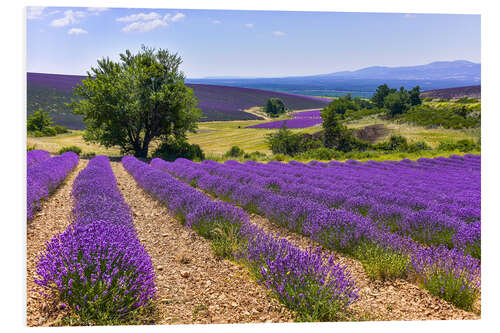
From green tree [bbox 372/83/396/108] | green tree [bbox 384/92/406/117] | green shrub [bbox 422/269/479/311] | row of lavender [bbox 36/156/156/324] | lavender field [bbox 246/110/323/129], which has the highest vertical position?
green tree [bbox 372/83/396/108]

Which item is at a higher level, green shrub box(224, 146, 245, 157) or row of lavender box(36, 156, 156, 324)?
green shrub box(224, 146, 245, 157)

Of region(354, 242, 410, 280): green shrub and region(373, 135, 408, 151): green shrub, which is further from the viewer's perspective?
region(373, 135, 408, 151): green shrub

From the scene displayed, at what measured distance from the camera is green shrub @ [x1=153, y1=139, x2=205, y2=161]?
68.7 feet

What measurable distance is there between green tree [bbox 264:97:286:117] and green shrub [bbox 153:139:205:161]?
35.6 ft

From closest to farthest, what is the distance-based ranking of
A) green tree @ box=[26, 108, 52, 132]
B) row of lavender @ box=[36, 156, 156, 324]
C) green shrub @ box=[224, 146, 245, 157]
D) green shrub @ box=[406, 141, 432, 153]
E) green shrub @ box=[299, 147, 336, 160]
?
row of lavender @ box=[36, 156, 156, 324] < green tree @ box=[26, 108, 52, 132] < green shrub @ box=[224, 146, 245, 157] < green shrub @ box=[299, 147, 336, 160] < green shrub @ box=[406, 141, 432, 153]

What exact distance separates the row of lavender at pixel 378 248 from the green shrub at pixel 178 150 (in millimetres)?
14900

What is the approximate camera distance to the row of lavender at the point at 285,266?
2.59 m

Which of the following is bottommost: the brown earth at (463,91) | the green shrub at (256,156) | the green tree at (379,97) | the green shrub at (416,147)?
the green shrub at (256,156)

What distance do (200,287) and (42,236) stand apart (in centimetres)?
270

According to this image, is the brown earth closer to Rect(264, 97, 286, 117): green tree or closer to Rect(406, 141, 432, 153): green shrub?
Rect(406, 141, 432, 153): green shrub

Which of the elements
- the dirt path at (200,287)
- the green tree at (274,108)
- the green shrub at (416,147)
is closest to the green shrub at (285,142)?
the green tree at (274,108)

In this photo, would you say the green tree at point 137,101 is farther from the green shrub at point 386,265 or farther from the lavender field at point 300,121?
the green shrub at point 386,265

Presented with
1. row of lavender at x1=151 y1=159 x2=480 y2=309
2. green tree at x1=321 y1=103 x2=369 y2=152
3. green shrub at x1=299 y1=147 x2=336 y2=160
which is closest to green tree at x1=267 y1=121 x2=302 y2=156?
green shrub at x1=299 y1=147 x2=336 y2=160
